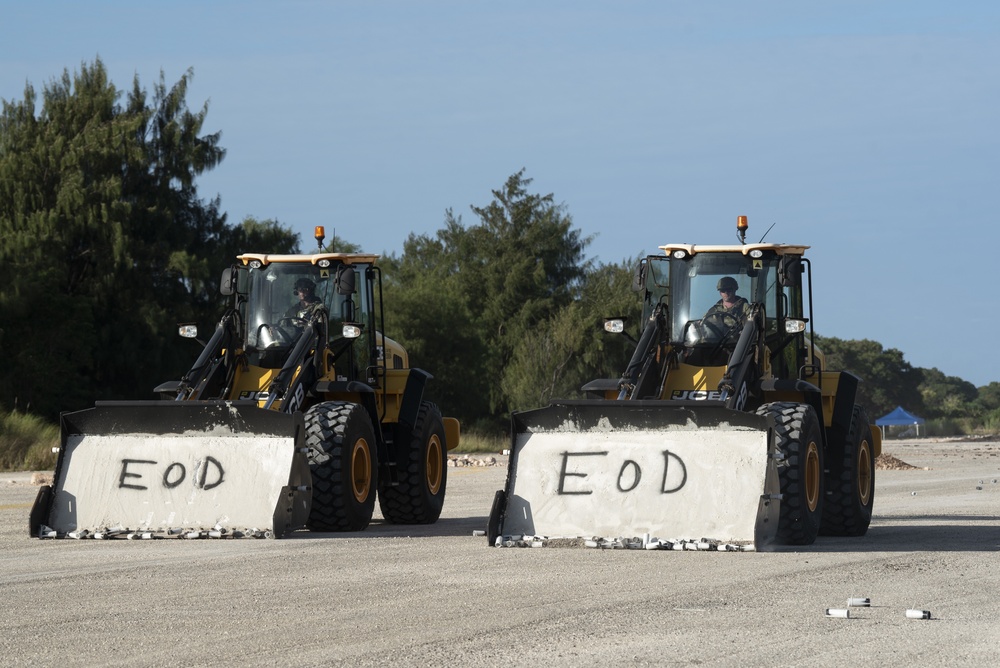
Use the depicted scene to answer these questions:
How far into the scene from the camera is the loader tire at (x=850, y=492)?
15.3m

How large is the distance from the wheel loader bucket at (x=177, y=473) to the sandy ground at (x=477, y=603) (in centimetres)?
28

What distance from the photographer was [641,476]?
13484 mm

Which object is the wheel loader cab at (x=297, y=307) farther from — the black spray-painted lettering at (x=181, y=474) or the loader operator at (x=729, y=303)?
the loader operator at (x=729, y=303)

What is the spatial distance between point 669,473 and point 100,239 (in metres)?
33.0

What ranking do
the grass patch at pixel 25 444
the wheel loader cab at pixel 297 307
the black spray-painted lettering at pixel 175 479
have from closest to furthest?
1. the black spray-painted lettering at pixel 175 479
2. the wheel loader cab at pixel 297 307
3. the grass patch at pixel 25 444

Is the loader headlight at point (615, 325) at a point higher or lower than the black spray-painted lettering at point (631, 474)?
higher

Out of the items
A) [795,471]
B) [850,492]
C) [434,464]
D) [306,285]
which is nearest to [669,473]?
[795,471]

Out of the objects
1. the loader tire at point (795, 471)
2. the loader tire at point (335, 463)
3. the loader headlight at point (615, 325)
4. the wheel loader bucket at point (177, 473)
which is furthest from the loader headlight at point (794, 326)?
the wheel loader bucket at point (177, 473)

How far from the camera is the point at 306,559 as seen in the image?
1233cm

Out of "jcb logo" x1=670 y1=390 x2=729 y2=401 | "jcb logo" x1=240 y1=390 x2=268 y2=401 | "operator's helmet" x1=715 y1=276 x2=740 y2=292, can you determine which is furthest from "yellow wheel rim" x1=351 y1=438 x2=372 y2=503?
"operator's helmet" x1=715 y1=276 x2=740 y2=292

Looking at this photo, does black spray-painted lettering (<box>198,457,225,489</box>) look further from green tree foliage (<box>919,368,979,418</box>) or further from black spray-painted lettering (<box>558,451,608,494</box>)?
green tree foliage (<box>919,368,979,418</box>)

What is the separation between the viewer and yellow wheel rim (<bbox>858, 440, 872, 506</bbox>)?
15750 mm

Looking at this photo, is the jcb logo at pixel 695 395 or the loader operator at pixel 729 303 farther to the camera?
the loader operator at pixel 729 303

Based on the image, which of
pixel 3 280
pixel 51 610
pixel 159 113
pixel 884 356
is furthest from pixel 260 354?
pixel 884 356
